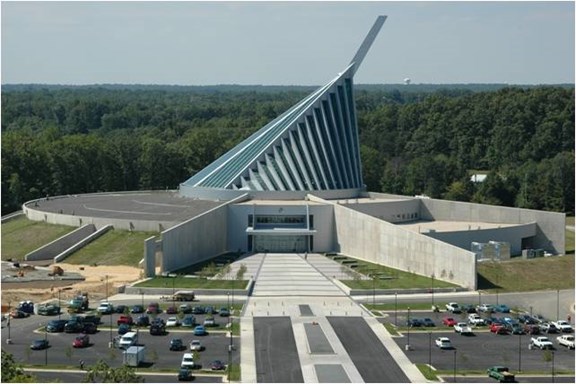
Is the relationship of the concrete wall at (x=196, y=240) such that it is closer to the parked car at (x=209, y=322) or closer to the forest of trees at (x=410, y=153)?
the parked car at (x=209, y=322)

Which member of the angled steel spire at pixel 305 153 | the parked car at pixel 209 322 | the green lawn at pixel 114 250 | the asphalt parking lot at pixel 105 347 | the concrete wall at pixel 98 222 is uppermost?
the angled steel spire at pixel 305 153

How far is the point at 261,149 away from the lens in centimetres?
8000

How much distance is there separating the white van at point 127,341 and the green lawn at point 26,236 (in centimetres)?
2688

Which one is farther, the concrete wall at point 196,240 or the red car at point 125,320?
the concrete wall at point 196,240

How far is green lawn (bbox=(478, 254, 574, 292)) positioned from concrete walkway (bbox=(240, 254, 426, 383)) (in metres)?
8.81

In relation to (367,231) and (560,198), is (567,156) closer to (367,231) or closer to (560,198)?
(560,198)

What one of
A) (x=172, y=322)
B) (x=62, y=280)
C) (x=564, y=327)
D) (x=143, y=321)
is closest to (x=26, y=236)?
(x=62, y=280)

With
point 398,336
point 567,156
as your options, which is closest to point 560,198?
point 567,156

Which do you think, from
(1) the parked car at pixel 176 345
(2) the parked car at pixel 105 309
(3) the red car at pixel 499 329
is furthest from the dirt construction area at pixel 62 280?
(3) the red car at pixel 499 329

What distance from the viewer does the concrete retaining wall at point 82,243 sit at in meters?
67.0

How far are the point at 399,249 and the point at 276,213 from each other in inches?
437

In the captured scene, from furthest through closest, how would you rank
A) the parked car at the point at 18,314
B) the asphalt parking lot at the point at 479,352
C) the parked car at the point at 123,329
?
the parked car at the point at 18,314
the parked car at the point at 123,329
the asphalt parking lot at the point at 479,352

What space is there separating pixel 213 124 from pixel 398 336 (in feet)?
336

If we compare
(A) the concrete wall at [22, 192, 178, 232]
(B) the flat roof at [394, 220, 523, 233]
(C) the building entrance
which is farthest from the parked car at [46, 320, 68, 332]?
(B) the flat roof at [394, 220, 523, 233]
